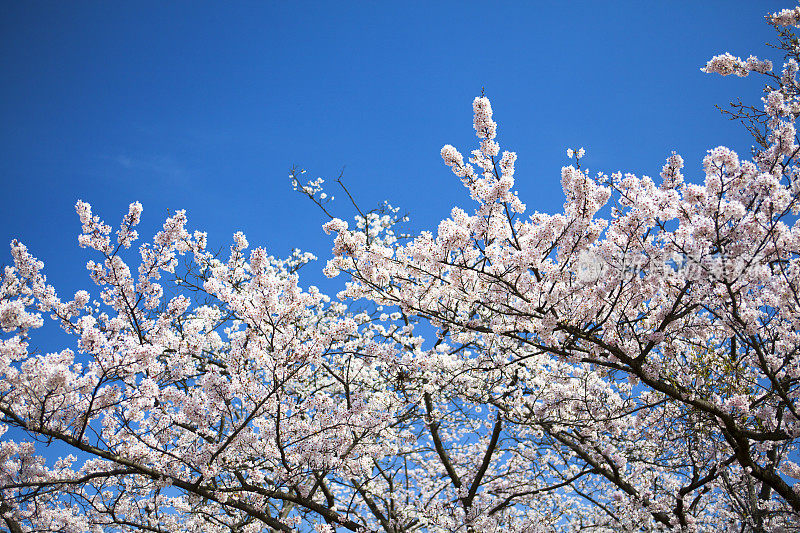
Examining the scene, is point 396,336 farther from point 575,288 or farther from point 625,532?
point 625,532

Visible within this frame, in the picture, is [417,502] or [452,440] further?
[452,440]

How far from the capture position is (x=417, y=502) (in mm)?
Result: 10289

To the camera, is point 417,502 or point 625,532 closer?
point 625,532

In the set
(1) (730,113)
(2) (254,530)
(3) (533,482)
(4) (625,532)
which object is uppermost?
(1) (730,113)

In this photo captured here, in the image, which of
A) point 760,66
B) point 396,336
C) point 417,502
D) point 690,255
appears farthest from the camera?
point 417,502

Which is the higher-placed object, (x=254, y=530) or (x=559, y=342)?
(x=559, y=342)

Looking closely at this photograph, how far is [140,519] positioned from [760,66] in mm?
12330

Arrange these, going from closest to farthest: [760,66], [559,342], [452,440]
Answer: [760,66] < [559,342] < [452,440]

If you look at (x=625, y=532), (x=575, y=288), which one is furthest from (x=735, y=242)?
Answer: (x=625, y=532)

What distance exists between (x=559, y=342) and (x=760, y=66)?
13.0ft

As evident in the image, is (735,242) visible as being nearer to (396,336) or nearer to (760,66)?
(760,66)

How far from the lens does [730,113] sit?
5773 millimetres

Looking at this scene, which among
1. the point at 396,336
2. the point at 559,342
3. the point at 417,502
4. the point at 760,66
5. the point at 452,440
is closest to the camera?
the point at 760,66

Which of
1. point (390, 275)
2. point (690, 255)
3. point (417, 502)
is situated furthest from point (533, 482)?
point (690, 255)
